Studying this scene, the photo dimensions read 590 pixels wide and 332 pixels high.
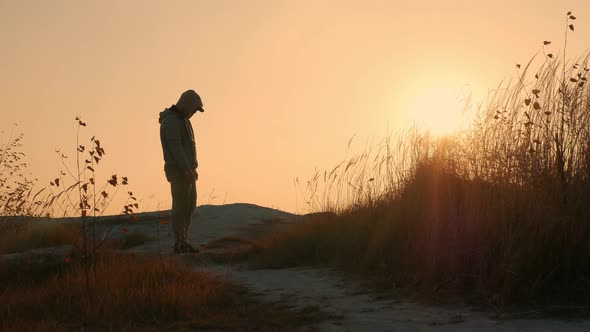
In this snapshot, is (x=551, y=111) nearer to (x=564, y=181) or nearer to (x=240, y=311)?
(x=564, y=181)

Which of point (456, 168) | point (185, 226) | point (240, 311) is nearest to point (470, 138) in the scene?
point (456, 168)

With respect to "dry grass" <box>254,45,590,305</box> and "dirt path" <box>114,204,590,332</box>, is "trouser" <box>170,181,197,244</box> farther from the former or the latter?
"dry grass" <box>254,45,590,305</box>

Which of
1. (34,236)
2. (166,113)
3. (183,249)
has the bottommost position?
(183,249)

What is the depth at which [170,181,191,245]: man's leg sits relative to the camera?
7676mm

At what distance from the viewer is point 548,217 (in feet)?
12.5

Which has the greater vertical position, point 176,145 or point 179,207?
point 176,145

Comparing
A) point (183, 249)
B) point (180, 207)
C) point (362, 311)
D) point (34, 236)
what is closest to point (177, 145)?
point (180, 207)

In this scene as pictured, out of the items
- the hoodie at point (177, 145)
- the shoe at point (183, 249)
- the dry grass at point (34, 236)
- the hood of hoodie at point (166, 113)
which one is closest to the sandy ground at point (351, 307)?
the shoe at point (183, 249)

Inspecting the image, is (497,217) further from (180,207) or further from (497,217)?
(180,207)

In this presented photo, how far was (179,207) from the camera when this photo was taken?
25.2ft

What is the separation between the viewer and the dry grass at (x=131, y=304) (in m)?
3.64

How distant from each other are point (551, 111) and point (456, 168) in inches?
38.6

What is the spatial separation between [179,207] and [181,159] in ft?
1.94

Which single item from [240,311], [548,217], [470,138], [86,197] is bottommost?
[240,311]
